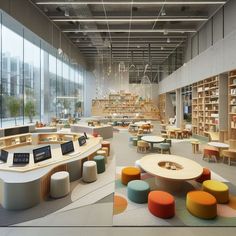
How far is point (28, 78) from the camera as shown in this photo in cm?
969

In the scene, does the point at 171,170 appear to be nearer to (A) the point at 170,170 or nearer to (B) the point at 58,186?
(A) the point at 170,170

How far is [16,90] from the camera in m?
8.67

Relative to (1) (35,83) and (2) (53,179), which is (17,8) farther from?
(2) (53,179)

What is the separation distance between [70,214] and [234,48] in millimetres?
7571

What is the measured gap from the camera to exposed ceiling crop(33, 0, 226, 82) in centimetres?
835

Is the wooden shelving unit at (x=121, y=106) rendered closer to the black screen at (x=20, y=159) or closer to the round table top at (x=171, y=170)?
the round table top at (x=171, y=170)

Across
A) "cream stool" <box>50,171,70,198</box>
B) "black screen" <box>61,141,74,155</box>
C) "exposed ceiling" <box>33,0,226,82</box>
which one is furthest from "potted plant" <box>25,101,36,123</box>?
"cream stool" <box>50,171,70,198</box>

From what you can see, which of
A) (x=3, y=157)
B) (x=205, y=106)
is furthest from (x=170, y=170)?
(x=205, y=106)

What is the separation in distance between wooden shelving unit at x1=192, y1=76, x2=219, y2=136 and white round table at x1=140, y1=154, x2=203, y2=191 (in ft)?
16.9

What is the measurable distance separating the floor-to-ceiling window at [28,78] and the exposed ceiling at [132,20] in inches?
64.8

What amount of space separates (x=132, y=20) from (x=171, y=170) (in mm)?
7941

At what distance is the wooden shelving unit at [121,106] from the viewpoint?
1923 cm

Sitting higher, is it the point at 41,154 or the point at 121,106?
the point at 121,106

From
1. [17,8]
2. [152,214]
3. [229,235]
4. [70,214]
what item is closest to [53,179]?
[70,214]
